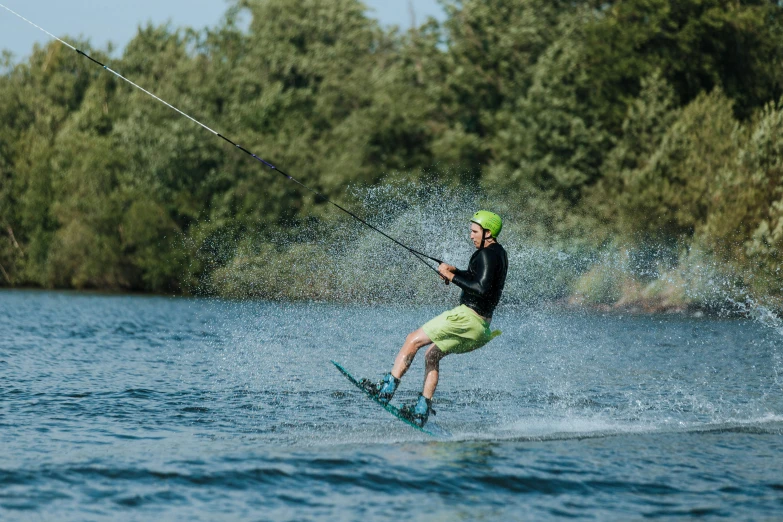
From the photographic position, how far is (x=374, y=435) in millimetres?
10172

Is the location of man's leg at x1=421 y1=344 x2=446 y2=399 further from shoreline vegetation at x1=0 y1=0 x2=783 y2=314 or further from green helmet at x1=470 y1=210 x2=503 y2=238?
shoreline vegetation at x1=0 y1=0 x2=783 y2=314

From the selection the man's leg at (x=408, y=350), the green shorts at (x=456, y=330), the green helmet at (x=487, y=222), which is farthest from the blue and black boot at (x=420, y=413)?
the green helmet at (x=487, y=222)

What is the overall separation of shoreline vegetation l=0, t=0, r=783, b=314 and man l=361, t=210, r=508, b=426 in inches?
728

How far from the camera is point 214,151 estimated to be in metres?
A: 48.4

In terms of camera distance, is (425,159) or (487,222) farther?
(425,159)

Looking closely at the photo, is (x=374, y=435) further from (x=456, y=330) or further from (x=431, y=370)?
(x=456, y=330)

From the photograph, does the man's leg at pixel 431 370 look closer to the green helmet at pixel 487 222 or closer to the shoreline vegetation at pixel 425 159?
the green helmet at pixel 487 222

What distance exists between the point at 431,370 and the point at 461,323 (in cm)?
53

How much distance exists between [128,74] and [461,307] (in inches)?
2036

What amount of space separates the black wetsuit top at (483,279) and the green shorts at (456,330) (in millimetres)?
113

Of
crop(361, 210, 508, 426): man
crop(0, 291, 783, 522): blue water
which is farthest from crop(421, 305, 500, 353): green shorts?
crop(0, 291, 783, 522): blue water

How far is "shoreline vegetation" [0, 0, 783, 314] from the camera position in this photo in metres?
35.1

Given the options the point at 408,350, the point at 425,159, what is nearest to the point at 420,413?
the point at 408,350

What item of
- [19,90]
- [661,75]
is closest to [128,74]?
[19,90]
